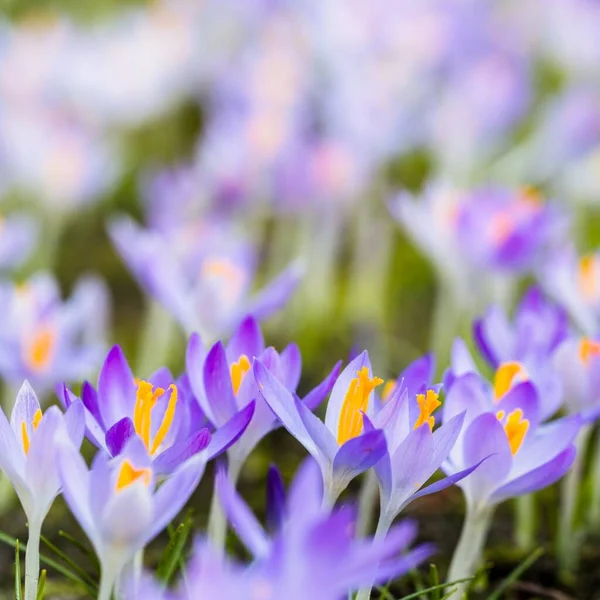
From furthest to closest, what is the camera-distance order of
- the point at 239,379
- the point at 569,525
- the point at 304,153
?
the point at 304,153 → the point at 569,525 → the point at 239,379

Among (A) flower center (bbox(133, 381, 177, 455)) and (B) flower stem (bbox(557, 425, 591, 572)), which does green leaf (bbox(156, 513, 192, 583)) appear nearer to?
(A) flower center (bbox(133, 381, 177, 455))

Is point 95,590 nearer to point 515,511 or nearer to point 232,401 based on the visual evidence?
point 232,401

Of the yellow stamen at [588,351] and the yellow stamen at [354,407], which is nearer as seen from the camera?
the yellow stamen at [354,407]

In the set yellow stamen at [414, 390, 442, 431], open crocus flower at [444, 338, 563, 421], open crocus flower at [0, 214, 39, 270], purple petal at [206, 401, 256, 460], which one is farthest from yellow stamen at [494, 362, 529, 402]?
open crocus flower at [0, 214, 39, 270]

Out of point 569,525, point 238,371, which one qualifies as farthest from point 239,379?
point 569,525

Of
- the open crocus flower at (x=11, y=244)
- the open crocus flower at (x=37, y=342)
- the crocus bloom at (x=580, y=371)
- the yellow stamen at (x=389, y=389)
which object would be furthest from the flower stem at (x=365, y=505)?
the open crocus flower at (x=11, y=244)

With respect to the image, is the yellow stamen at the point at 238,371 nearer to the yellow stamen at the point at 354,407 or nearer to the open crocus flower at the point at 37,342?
the yellow stamen at the point at 354,407

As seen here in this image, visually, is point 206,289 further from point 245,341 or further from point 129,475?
point 129,475
